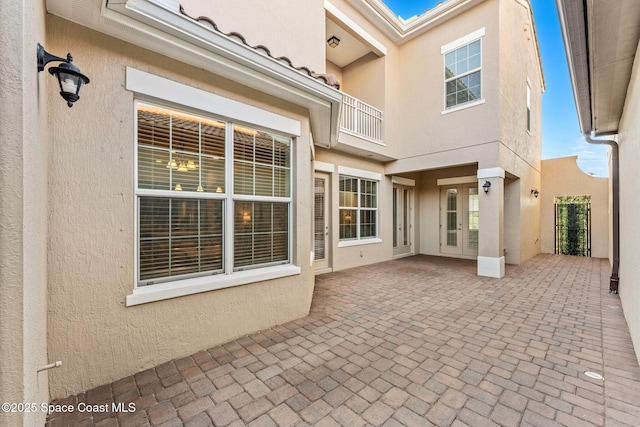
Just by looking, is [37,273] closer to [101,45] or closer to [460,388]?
[101,45]

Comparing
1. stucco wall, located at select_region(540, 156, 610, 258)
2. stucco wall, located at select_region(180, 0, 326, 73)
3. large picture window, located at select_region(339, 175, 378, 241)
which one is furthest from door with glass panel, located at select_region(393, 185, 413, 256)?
stucco wall, located at select_region(540, 156, 610, 258)

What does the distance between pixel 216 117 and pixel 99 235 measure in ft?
5.74

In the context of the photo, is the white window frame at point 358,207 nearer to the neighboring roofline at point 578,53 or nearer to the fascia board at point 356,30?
the fascia board at point 356,30

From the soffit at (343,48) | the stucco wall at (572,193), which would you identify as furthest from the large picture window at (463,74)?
the stucco wall at (572,193)

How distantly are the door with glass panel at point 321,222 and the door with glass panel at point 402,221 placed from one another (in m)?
3.30

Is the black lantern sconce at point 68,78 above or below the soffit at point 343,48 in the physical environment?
below

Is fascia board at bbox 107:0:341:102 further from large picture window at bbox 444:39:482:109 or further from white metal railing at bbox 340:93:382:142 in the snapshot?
large picture window at bbox 444:39:482:109

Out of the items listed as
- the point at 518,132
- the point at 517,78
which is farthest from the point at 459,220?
the point at 517,78

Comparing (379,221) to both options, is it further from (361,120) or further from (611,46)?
(611,46)

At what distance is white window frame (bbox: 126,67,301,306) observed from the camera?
266 cm

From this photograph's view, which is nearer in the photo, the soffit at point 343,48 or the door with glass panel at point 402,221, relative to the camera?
the soffit at point 343,48

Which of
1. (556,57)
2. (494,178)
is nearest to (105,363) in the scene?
(494,178)

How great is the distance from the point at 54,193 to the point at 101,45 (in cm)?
141

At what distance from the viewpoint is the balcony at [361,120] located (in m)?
7.62
